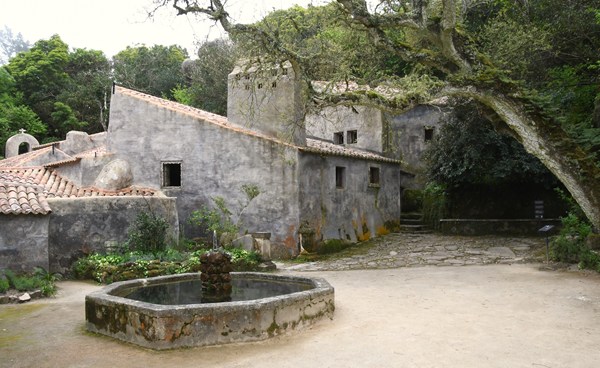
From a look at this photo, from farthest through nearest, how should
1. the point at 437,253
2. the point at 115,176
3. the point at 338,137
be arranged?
the point at 338,137, the point at 115,176, the point at 437,253

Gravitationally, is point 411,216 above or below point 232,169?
below

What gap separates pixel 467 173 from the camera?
18.3 m

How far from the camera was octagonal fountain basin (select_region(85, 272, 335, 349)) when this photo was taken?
6.02 m

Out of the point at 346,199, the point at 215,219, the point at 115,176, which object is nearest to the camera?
the point at 215,219

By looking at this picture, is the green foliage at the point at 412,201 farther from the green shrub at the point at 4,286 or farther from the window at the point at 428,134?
the green shrub at the point at 4,286

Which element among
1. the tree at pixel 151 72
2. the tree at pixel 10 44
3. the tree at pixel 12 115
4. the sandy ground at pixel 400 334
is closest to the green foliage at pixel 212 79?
the tree at pixel 151 72

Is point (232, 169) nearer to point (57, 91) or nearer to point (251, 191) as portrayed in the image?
point (251, 191)

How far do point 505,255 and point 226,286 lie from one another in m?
9.93

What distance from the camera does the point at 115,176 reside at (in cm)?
1521

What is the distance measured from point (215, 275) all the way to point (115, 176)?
903 cm

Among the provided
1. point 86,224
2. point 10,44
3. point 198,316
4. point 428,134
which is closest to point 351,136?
point 428,134

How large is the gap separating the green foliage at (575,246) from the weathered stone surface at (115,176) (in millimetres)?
12968

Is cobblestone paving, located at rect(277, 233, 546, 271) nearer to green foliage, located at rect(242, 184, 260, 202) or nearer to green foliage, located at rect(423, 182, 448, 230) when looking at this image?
green foliage, located at rect(242, 184, 260, 202)

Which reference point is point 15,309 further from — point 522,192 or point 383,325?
point 522,192
